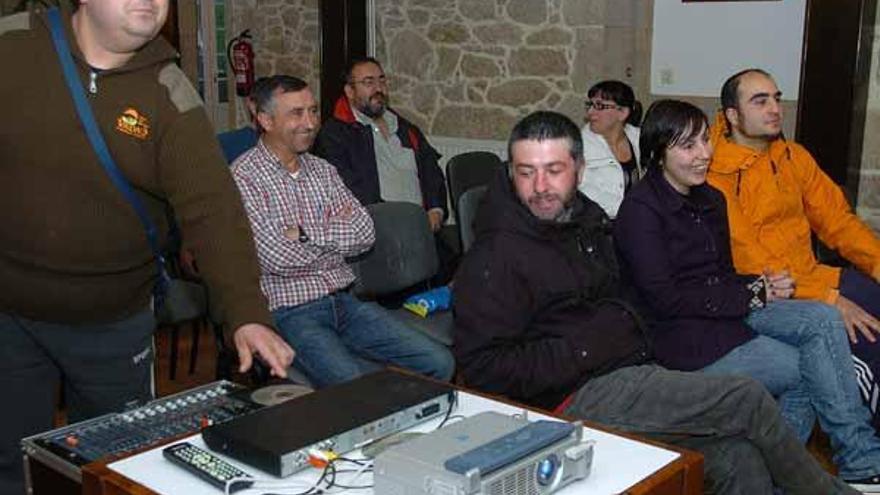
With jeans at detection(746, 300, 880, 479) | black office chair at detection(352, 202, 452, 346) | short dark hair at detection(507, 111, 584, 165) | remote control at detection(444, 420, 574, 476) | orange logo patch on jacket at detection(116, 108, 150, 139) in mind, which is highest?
orange logo patch on jacket at detection(116, 108, 150, 139)

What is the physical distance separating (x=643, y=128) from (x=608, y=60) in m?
2.39

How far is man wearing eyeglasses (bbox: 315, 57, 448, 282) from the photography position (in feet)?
14.3

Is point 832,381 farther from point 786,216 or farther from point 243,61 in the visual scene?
point 243,61

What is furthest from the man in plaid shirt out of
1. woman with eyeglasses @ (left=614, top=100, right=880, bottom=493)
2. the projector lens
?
the projector lens

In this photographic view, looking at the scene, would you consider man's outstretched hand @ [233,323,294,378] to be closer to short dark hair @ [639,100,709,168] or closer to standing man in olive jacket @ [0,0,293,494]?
standing man in olive jacket @ [0,0,293,494]

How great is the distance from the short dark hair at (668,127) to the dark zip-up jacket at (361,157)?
5.51ft

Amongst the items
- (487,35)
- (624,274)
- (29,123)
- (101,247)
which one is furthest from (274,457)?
(487,35)

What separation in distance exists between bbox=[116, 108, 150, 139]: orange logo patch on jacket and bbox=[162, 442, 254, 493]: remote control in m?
0.62

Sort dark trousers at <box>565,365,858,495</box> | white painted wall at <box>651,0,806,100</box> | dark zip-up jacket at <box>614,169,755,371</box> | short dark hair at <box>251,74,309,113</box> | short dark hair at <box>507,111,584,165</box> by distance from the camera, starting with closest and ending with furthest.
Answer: dark trousers at <box>565,365,858,495</box>, short dark hair at <box>507,111,584,165</box>, dark zip-up jacket at <box>614,169,755,371</box>, short dark hair at <box>251,74,309,113</box>, white painted wall at <box>651,0,806,100</box>

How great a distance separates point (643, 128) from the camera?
2943 mm

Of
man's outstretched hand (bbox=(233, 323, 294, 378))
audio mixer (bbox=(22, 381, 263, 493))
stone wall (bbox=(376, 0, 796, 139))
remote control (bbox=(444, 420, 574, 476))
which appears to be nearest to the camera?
remote control (bbox=(444, 420, 574, 476))

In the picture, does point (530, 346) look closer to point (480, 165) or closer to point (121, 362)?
point (121, 362)

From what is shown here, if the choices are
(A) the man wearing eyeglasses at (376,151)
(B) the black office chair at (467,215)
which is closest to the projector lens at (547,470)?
(B) the black office chair at (467,215)

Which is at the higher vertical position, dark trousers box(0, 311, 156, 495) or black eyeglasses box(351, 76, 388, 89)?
black eyeglasses box(351, 76, 388, 89)
